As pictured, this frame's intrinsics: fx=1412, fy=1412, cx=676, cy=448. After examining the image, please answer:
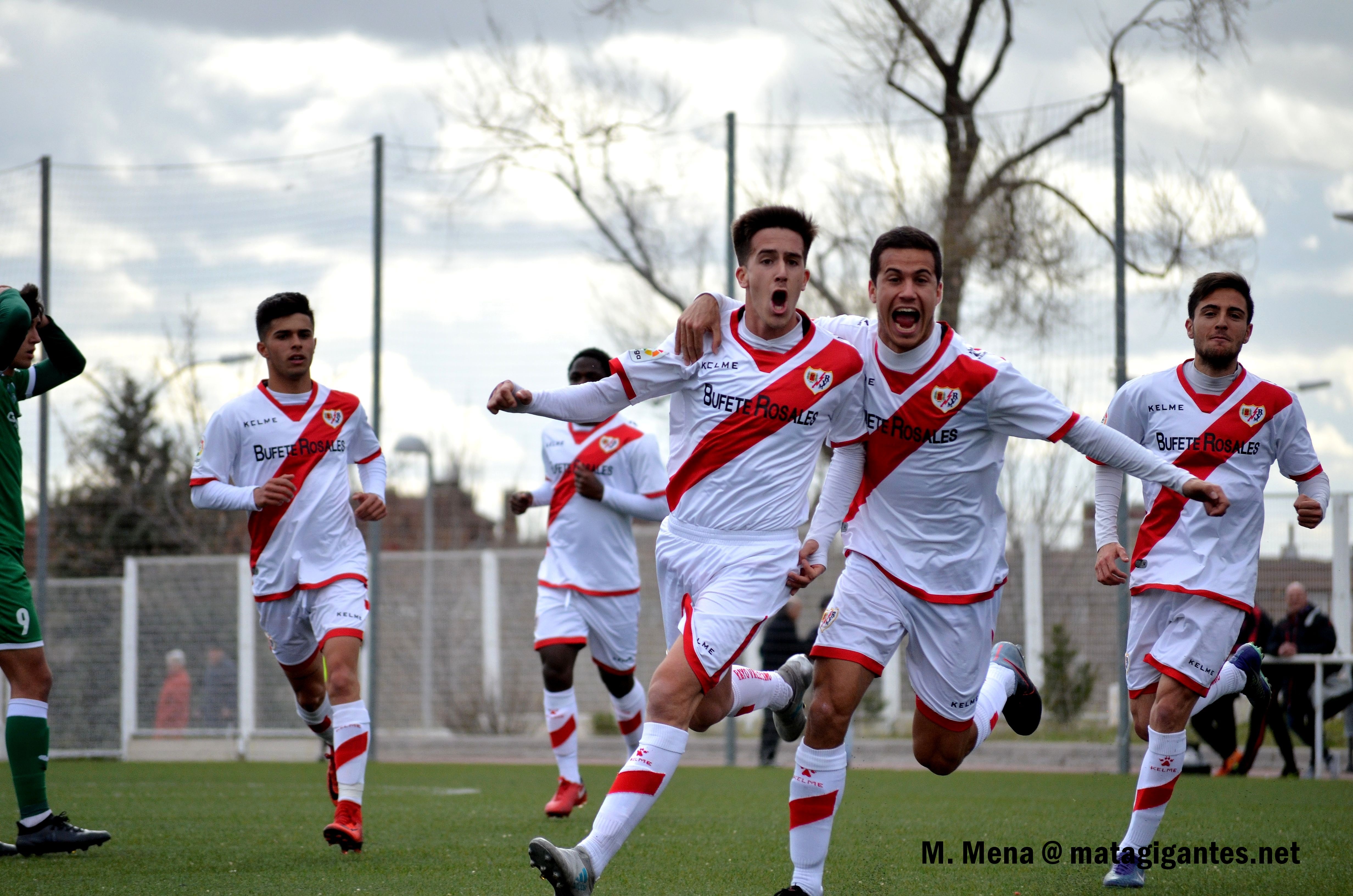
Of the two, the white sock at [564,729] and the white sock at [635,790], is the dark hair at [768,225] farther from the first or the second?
the white sock at [564,729]

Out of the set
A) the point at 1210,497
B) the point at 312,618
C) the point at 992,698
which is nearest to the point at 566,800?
the point at 312,618

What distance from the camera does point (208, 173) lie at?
16.1m

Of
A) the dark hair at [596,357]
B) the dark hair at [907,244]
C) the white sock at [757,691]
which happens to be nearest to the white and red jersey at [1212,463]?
the dark hair at [907,244]

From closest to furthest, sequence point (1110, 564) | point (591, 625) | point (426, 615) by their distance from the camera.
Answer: point (1110, 564)
point (591, 625)
point (426, 615)

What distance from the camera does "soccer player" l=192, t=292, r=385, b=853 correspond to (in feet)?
23.0

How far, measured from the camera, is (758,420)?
5.30 m

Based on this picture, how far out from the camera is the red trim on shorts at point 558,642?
9117mm

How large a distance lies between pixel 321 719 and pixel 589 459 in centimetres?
248

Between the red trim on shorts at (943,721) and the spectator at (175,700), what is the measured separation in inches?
535

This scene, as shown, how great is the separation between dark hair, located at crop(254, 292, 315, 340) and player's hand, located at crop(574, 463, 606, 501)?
224 centimetres

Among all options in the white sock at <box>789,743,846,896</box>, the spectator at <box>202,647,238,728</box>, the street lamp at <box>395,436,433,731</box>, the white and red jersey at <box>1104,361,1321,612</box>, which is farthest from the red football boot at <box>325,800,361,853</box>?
the street lamp at <box>395,436,433,731</box>

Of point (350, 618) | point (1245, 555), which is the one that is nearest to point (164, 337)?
point (350, 618)

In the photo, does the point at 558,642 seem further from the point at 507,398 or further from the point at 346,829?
the point at 507,398

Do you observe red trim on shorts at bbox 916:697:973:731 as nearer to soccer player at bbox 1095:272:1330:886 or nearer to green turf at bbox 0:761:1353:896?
green turf at bbox 0:761:1353:896
